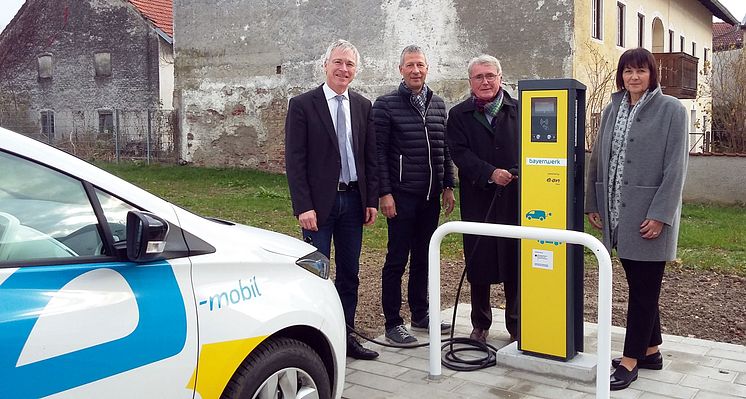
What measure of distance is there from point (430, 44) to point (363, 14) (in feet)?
6.83

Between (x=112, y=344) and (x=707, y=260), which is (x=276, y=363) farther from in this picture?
(x=707, y=260)

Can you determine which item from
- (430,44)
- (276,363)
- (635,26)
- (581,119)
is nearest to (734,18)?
(635,26)

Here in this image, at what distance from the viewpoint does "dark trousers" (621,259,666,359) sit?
14.4 feet

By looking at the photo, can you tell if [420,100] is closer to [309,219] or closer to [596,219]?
[309,219]

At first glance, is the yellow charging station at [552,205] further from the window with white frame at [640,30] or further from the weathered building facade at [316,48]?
the window with white frame at [640,30]

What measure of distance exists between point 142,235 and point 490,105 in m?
3.10

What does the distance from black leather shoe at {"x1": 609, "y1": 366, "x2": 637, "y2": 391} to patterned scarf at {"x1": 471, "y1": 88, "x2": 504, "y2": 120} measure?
6.12 feet

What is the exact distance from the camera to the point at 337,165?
488 centimetres

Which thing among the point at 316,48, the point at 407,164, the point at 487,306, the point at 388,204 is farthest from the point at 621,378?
the point at 316,48

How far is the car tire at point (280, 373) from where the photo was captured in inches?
121

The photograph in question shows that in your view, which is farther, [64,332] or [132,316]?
[132,316]

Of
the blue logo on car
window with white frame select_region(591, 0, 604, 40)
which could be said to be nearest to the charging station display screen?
the blue logo on car

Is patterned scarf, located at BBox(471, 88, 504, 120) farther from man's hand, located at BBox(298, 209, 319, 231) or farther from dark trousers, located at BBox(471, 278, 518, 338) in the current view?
man's hand, located at BBox(298, 209, 319, 231)

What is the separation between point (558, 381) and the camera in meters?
4.58
